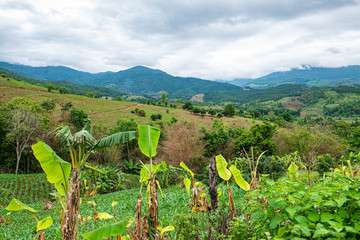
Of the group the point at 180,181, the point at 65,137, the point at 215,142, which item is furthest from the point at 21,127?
the point at 65,137

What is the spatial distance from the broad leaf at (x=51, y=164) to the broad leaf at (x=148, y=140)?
1029 mm

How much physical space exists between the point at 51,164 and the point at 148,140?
1.30m

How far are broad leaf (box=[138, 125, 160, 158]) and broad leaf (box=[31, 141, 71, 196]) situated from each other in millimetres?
1029

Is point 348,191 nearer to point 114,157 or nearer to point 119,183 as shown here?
point 119,183

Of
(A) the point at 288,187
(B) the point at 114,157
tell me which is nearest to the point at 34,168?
(B) the point at 114,157

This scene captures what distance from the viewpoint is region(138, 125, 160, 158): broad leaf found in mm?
3062

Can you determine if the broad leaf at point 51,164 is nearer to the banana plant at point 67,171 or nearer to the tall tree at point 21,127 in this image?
the banana plant at point 67,171

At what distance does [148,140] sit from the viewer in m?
3.10

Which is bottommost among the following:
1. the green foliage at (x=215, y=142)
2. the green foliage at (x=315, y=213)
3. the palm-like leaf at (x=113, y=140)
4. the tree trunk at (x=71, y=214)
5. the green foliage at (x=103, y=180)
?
the green foliage at (x=103, y=180)

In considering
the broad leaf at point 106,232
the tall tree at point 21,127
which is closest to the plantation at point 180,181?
the broad leaf at point 106,232

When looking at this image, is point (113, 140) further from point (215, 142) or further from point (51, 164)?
point (215, 142)

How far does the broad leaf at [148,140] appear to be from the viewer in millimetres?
3062

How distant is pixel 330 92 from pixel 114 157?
87.0 metres

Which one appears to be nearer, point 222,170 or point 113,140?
point 113,140
